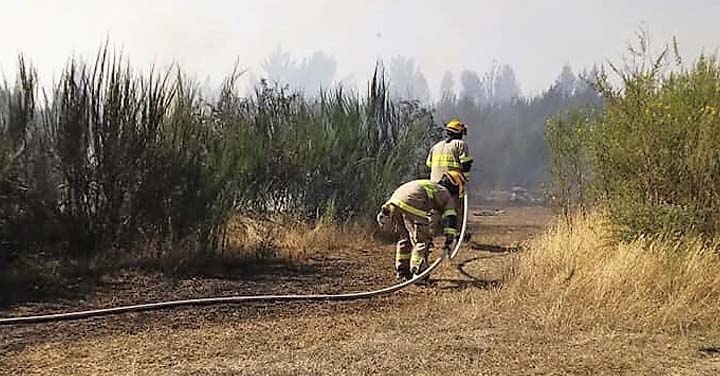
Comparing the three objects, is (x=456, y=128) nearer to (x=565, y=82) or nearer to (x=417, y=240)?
(x=417, y=240)

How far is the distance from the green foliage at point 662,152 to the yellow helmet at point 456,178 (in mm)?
1560

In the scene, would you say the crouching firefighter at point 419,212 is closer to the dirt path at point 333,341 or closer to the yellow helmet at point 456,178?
the dirt path at point 333,341

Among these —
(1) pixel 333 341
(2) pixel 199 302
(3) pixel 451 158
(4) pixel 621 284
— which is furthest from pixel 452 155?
(1) pixel 333 341

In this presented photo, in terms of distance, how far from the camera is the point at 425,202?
884 centimetres

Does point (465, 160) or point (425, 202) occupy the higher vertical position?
point (465, 160)

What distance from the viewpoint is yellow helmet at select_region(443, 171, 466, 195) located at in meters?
9.85

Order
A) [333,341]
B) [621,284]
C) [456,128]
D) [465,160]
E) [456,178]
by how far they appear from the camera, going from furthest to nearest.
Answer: [456,128] < [456,178] < [465,160] < [621,284] < [333,341]

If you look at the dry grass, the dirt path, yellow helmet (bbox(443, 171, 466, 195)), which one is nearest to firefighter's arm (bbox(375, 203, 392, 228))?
the dirt path

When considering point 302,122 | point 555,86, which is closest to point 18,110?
point 302,122

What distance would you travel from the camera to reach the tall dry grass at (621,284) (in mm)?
6859

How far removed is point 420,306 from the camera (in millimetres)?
7691

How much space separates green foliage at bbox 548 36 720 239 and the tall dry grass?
0.33 m

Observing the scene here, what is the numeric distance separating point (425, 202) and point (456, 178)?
3.86 ft

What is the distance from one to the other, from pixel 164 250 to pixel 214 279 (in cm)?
102
